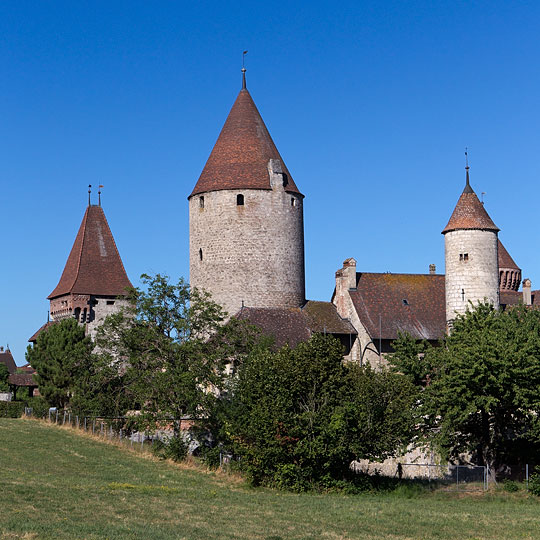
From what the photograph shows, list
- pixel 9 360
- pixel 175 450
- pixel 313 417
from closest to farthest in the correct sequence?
pixel 313 417, pixel 175 450, pixel 9 360

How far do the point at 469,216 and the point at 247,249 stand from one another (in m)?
11.5

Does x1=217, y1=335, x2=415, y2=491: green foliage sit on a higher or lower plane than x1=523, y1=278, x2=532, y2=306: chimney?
lower

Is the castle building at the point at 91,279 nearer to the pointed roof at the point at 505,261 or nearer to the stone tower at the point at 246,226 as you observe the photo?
the stone tower at the point at 246,226

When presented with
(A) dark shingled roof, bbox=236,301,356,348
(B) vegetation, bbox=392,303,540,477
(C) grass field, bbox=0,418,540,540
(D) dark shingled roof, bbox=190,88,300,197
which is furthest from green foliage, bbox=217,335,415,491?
(D) dark shingled roof, bbox=190,88,300,197

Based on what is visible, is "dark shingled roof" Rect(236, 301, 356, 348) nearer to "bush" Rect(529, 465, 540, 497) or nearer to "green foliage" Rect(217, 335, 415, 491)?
"green foliage" Rect(217, 335, 415, 491)

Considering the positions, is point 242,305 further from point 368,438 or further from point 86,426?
point 368,438

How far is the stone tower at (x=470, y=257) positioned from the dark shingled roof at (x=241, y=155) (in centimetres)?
931

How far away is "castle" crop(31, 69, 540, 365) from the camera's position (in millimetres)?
49188

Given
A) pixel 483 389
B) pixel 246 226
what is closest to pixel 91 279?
pixel 246 226

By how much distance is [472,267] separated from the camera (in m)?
48.9

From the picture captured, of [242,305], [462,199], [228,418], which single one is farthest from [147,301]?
[462,199]

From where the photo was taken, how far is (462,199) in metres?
50.0

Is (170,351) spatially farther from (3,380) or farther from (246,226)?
(3,380)

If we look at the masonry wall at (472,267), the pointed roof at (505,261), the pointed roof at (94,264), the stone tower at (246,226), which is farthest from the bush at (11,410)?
the pointed roof at (505,261)
